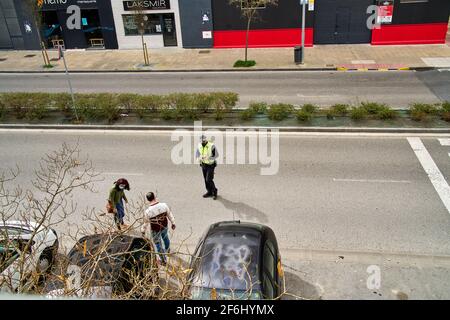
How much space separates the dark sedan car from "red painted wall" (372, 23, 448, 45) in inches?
855

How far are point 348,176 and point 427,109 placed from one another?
5.06m

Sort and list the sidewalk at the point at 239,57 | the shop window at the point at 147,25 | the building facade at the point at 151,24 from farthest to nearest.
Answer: the shop window at the point at 147,25 → the building facade at the point at 151,24 → the sidewalk at the point at 239,57

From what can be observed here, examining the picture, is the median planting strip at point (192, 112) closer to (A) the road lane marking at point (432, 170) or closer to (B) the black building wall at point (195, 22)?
(A) the road lane marking at point (432, 170)

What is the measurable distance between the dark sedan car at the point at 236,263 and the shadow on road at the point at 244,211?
6.97 feet

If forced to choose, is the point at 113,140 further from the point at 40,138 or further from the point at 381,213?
the point at 381,213

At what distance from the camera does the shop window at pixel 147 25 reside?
27.2 m

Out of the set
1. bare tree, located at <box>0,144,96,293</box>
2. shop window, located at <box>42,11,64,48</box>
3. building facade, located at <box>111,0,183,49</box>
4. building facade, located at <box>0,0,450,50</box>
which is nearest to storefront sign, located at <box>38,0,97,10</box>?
building facade, located at <box>0,0,450,50</box>

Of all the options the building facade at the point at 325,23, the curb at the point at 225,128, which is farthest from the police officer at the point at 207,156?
the building facade at the point at 325,23

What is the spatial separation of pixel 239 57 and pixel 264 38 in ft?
9.68

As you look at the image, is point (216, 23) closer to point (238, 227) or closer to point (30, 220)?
point (30, 220)

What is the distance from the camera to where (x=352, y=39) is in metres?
25.8

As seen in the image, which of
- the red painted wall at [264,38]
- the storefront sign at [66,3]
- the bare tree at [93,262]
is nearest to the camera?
the bare tree at [93,262]

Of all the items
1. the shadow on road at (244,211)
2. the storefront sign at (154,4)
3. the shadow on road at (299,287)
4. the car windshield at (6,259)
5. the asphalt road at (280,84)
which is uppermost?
the storefront sign at (154,4)
